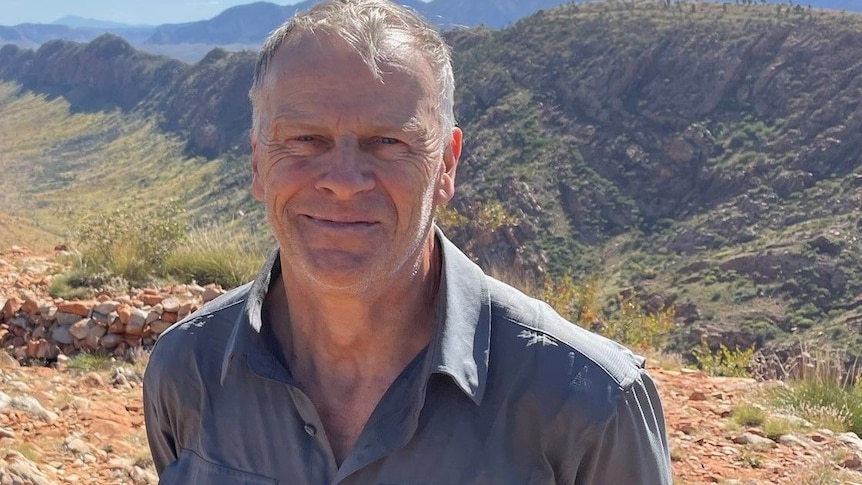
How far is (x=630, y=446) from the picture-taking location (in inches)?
57.5

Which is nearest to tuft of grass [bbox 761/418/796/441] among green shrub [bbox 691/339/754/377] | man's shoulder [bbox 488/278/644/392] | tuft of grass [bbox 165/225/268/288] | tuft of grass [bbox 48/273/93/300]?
green shrub [bbox 691/339/754/377]

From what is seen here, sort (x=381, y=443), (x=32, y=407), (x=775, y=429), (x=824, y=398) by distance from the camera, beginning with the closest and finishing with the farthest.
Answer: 1. (x=381, y=443)
2. (x=32, y=407)
3. (x=775, y=429)
4. (x=824, y=398)

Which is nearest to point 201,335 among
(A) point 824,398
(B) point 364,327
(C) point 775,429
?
(B) point 364,327

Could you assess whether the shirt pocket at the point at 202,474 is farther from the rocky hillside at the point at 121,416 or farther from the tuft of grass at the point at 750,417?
the tuft of grass at the point at 750,417

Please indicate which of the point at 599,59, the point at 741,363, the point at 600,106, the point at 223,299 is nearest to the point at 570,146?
the point at 600,106

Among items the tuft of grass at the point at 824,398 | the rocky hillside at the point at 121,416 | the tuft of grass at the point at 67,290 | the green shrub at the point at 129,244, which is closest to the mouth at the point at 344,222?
the rocky hillside at the point at 121,416

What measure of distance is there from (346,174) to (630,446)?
0.70 m

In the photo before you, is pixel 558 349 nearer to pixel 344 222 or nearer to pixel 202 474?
pixel 344 222

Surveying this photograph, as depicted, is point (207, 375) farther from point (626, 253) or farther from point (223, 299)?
point (626, 253)

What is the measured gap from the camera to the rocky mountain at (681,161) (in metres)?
24.0

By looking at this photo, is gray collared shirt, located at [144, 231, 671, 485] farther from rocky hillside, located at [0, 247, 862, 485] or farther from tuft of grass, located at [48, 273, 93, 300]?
tuft of grass, located at [48, 273, 93, 300]

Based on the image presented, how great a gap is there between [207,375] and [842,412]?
4.09 meters

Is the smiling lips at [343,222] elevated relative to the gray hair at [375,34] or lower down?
lower down

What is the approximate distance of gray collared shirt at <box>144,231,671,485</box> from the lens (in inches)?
→ 55.2
